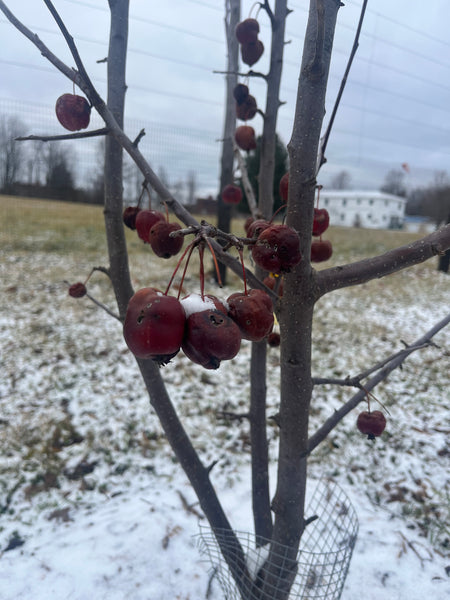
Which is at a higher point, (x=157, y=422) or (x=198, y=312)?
(x=198, y=312)

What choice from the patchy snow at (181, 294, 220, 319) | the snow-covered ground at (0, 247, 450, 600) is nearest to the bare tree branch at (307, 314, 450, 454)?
the snow-covered ground at (0, 247, 450, 600)

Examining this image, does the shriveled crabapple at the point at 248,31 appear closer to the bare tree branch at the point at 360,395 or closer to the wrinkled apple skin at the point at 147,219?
the wrinkled apple skin at the point at 147,219

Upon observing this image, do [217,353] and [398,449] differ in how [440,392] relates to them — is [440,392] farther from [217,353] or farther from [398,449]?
[217,353]

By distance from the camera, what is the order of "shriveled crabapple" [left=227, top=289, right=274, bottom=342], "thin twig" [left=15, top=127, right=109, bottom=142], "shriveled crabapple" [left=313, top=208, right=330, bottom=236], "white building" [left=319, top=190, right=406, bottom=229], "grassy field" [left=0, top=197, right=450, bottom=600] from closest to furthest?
1. "shriveled crabapple" [left=227, top=289, right=274, bottom=342]
2. "thin twig" [left=15, top=127, right=109, bottom=142]
3. "shriveled crabapple" [left=313, top=208, right=330, bottom=236]
4. "grassy field" [left=0, top=197, right=450, bottom=600]
5. "white building" [left=319, top=190, right=406, bottom=229]

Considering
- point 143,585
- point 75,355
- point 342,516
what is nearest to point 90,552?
point 143,585

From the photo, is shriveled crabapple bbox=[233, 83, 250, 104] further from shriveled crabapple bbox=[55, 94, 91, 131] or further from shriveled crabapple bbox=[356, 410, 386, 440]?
shriveled crabapple bbox=[356, 410, 386, 440]

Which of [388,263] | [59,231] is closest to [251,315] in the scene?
[388,263]

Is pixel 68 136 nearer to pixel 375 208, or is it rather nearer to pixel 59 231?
pixel 59 231

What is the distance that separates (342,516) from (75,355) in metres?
2.77

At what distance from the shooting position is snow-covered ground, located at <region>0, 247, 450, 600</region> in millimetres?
1819

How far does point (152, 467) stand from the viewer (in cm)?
256

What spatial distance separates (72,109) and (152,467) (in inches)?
87.1

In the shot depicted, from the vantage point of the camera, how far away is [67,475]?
244 centimetres

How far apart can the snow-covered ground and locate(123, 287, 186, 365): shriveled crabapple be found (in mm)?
1176
